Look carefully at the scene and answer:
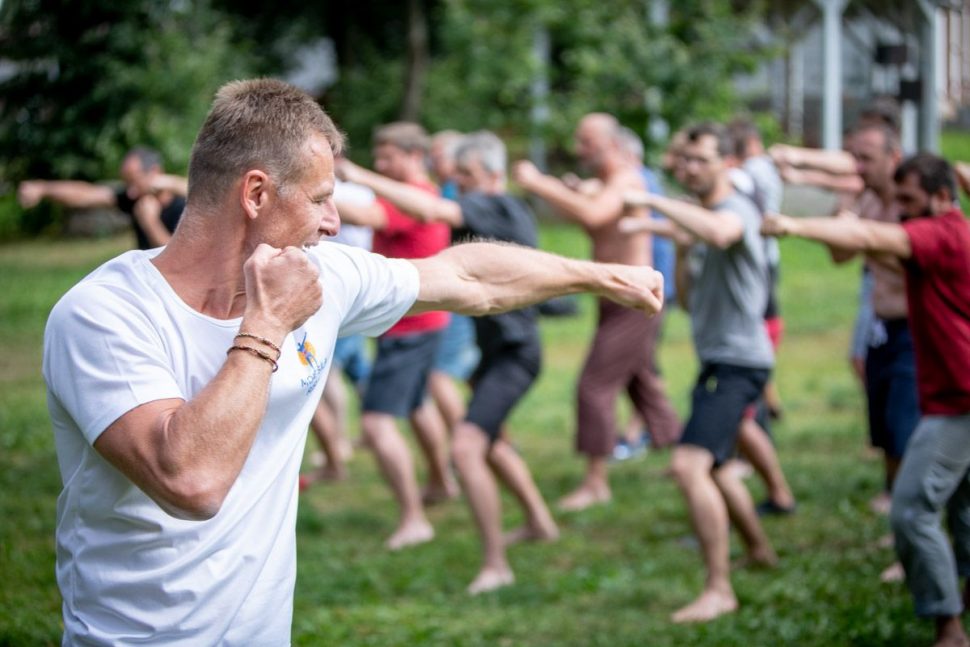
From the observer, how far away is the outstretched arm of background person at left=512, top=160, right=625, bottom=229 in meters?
6.75

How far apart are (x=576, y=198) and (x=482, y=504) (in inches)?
75.9

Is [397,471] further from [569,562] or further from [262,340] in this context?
[262,340]

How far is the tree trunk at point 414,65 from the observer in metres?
29.2

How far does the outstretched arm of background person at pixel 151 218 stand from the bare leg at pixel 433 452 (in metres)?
2.38

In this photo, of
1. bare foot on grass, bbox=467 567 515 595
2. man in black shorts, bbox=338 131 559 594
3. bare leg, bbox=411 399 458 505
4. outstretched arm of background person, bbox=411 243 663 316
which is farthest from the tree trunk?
outstretched arm of background person, bbox=411 243 663 316

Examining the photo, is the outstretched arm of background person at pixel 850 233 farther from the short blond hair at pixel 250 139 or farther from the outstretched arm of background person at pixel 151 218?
the outstretched arm of background person at pixel 151 218

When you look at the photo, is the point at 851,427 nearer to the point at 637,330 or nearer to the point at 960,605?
the point at 637,330

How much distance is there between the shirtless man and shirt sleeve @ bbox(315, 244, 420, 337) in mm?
4531

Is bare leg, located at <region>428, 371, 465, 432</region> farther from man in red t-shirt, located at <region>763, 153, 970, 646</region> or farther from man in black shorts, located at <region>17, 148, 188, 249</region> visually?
man in red t-shirt, located at <region>763, 153, 970, 646</region>

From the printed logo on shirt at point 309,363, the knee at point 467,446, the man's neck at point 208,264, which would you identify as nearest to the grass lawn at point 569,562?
the knee at point 467,446

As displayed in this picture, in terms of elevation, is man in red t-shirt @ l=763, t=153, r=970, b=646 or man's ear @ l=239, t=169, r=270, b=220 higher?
man's ear @ l=239, t=169, r=270, b=220

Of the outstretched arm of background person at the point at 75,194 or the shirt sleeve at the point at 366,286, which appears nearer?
the shirt sleeve at the point at 366,286

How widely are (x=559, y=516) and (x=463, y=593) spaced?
64.9 inches

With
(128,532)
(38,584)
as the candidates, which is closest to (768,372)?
(38,584)
